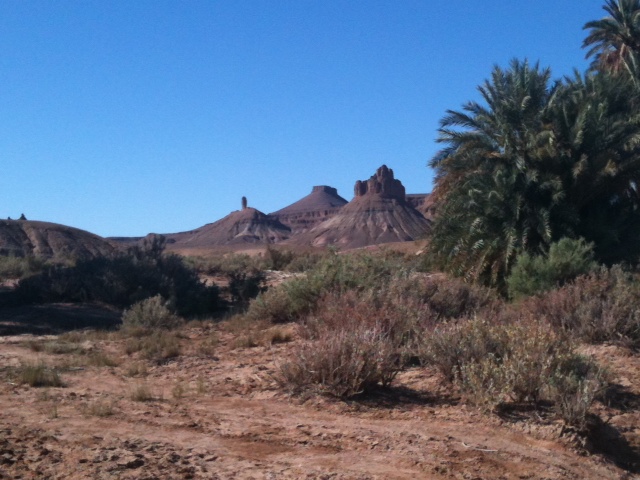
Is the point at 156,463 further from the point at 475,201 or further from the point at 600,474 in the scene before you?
the point at 475,201

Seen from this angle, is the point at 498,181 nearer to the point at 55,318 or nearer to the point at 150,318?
the point at 150,318

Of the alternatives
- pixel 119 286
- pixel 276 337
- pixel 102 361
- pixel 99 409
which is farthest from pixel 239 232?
pixel 99 409

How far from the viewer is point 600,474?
6.45m

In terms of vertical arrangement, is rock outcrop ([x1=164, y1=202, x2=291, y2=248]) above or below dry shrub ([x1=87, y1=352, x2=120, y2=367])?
above

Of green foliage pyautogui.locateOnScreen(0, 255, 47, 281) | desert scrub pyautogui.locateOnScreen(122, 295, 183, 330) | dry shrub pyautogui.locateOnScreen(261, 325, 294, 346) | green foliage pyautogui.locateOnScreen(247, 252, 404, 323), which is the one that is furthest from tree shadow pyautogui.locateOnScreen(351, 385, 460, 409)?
green foliage pyautogui.locateOnScreen(0, 255, 47, 281)

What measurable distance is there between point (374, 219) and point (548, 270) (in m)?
94.6

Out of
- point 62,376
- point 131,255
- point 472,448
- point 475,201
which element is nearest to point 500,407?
point 472,448

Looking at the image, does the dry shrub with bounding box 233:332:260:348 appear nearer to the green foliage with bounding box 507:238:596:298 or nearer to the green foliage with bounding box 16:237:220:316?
the green foliage with bounding box 507:238:596:298

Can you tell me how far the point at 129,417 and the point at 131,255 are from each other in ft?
65.5

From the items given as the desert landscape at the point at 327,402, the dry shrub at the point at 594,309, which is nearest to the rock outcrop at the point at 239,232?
the desert landscape at the point at 327,402

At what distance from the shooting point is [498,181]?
19.8 meters

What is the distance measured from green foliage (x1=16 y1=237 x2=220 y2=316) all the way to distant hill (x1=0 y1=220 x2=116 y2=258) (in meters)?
33.7

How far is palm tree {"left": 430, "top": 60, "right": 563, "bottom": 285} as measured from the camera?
1980 centimetres

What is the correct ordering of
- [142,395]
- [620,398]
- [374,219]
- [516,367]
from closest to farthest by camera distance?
1. [516,367]
2. [620,398]
3. [142,395]
4. [374,219]
